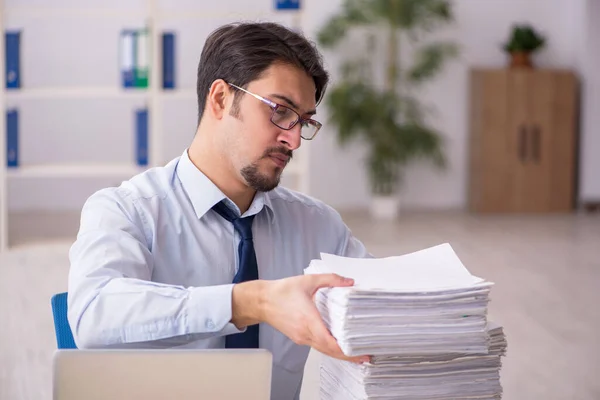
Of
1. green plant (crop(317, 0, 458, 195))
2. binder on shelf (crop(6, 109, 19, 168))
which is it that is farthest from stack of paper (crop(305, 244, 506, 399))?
green plant (crop(317, 0, 458, 195))

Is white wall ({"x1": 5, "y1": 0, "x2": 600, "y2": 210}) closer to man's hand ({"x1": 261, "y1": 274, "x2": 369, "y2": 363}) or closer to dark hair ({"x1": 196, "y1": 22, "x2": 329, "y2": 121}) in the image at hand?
dark hair ({"x1": 196, "y1": 22, "x2": 329, "y2": 121})

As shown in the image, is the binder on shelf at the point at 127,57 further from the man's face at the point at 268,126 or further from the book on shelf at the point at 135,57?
the man's face at the point at 268,126

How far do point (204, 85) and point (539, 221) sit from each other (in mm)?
6310

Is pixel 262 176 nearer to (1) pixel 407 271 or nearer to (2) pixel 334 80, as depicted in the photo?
(1) pixel 407 271

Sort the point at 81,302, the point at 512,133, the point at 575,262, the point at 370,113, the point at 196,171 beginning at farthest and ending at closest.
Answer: the point at 512,133 < the point at 370,113 < the point at 575,262 < the point at 196,171 < the point at 81,302

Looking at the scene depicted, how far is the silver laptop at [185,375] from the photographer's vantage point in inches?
43.6

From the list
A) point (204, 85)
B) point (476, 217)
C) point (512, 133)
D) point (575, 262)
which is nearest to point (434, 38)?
point (512, 133)

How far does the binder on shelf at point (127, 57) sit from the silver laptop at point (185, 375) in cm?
544

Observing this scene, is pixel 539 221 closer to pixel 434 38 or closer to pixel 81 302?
pixel 434 38

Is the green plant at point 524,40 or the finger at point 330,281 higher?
the green plant at point 524,40

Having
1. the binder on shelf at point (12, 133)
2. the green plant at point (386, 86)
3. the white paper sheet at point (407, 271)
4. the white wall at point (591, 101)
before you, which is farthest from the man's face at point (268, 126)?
the white wall at point (591, 101)

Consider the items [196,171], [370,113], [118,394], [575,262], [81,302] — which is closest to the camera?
[118,394]

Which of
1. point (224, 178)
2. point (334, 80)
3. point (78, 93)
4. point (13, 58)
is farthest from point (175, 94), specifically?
point (224, 178)

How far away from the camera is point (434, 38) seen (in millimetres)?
8297
